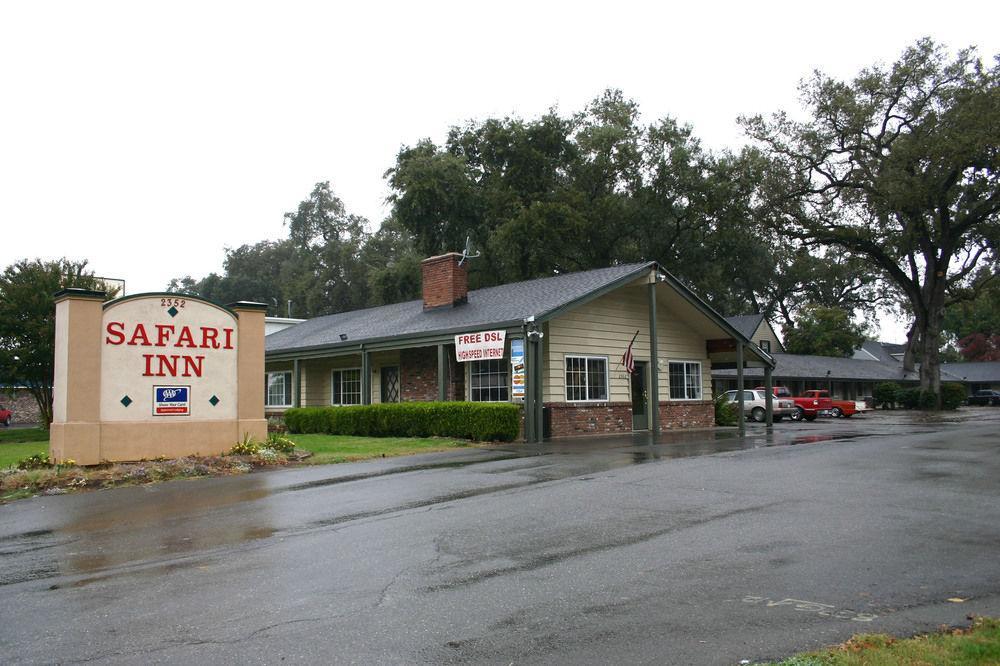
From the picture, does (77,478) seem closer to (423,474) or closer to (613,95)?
(423,474)

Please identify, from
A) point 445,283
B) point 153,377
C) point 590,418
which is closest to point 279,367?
point 445,283

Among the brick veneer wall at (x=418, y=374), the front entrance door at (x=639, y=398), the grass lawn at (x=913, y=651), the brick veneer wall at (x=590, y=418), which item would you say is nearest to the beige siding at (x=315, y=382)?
the brick veneer wall at (x=418, y=374)

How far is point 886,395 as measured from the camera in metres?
55.9

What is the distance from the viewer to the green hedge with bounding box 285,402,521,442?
19562mm

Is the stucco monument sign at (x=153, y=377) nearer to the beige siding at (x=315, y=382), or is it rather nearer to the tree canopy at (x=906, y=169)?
the beige siding at (x=315, y=382)

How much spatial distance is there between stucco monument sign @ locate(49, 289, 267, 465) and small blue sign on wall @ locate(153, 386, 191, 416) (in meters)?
0.02

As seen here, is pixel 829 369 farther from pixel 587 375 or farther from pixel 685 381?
pixel 587 375

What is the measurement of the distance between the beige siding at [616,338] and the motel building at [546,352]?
0.11 feet

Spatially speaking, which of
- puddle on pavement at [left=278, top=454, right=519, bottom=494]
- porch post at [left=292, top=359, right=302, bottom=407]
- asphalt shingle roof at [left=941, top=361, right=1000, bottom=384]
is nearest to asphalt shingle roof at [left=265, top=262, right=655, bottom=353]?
porch post at [left=292, top=359, right=302, bottom=407]

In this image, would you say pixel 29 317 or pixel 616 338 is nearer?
pixel 616 338

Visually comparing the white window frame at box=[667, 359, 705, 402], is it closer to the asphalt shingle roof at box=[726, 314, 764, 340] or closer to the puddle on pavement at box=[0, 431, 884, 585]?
the puddle on pavement at box=[0, 431, 884, 585]

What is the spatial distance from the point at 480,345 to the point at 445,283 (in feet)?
20.0


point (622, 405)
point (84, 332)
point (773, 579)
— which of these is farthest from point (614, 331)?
point (773, 579)

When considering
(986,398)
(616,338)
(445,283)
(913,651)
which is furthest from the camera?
(986,398)
